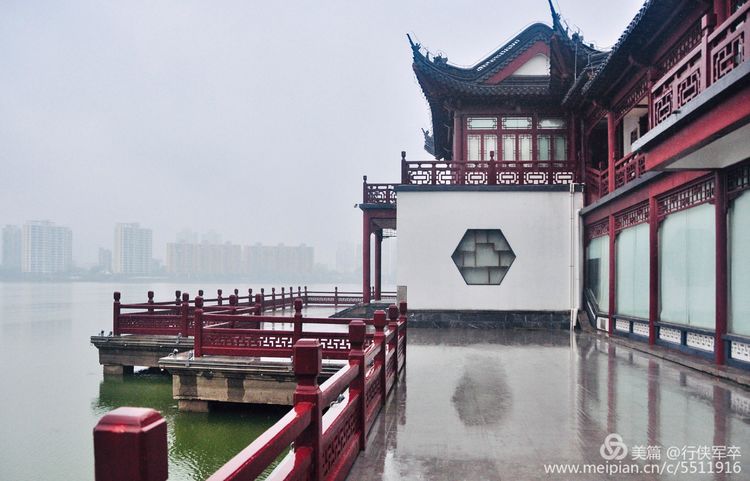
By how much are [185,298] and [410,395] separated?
6.66 meters

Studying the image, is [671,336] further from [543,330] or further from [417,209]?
[417,209]

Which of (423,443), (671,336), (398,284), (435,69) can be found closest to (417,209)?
(398,284)

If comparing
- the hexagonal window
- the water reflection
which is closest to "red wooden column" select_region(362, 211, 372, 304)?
the hexagonal window

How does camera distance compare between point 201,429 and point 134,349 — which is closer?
point 201,429

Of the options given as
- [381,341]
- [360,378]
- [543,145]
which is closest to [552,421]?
[381,341]

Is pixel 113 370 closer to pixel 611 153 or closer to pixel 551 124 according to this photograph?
pixel 611 153

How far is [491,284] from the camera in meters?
11.7

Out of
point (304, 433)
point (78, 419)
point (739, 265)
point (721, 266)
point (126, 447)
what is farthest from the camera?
point (78, 419)

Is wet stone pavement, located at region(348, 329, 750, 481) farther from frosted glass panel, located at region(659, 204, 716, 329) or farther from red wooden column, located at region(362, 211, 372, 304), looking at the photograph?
red wooden column, located at region(362, 211, 372, 304)

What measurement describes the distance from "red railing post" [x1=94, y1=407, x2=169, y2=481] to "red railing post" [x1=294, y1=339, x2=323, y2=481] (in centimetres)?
133

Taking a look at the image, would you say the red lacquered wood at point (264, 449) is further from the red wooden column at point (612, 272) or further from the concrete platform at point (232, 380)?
the red wooden column at point (612, 272)

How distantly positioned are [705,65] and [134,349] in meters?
10.2

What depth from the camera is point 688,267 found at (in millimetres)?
6898

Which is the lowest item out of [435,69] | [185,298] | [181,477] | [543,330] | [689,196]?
[181,477]
